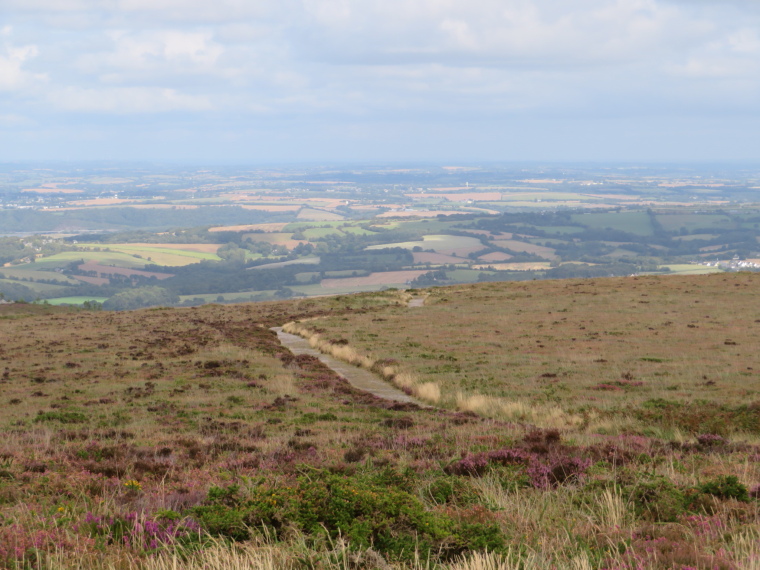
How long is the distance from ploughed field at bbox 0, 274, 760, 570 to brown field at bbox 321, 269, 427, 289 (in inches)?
5020

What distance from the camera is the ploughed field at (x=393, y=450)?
246 inches

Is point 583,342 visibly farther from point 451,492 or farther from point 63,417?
point 451,492

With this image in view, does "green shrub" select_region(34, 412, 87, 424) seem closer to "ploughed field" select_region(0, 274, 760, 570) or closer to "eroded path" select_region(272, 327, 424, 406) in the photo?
"ploughed field" select_region(0, 274, 760, 570)

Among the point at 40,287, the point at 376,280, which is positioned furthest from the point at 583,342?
the point at 40,287

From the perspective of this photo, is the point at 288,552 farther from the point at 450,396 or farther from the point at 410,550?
the point at 450,396

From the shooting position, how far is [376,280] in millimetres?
174125

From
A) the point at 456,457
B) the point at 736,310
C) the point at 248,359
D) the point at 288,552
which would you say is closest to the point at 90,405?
the point at 248,359

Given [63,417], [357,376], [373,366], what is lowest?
[357,376]

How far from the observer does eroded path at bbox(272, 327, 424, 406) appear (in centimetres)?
2442

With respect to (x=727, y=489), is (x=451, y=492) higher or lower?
lower

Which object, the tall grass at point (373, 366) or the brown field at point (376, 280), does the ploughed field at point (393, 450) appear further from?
the brown field at point (376, 280)

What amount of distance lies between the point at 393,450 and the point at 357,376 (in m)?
16.0

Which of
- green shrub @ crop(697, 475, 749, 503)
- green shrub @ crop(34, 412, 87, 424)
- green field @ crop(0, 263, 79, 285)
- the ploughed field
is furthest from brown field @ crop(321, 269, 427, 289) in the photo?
green shrub @ crop(697, 475, 749, 503)

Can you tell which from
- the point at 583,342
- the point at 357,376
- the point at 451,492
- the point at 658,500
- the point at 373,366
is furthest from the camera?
the point at 583,342
